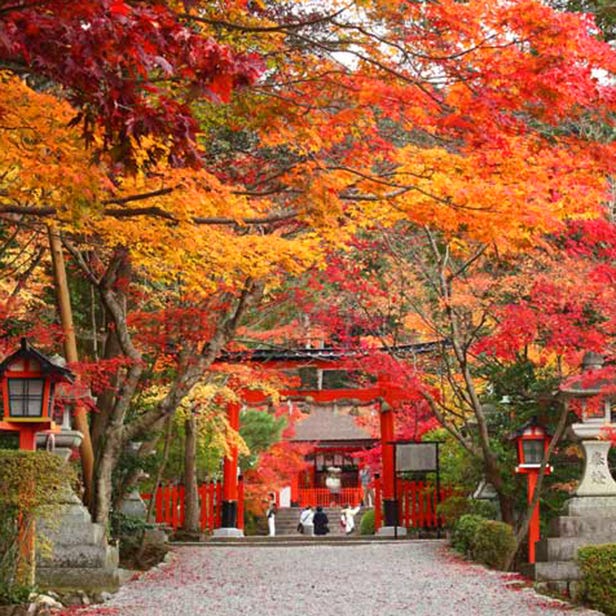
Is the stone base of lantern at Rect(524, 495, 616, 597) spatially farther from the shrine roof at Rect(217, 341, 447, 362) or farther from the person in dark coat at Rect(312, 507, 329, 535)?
the person in dark coat at Rect(312, 507, 329, 535)

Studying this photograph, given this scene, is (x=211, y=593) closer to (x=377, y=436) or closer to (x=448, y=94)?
(x=448, y=94)

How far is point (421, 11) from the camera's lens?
732cm

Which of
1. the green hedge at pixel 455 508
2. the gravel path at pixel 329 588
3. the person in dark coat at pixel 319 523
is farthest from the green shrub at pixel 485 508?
the person in dark coat at pixel 319 523

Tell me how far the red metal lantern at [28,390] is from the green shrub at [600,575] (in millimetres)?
5222

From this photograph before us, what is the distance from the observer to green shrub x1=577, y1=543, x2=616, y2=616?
8.94 metres

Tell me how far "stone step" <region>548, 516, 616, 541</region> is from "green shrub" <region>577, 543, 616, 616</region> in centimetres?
197

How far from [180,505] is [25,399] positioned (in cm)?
1159

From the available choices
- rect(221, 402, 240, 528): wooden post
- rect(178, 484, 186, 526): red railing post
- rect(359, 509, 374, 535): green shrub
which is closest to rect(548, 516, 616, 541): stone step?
rect(178, 484, 186, 526): red railing post

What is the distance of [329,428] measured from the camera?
39.6 m

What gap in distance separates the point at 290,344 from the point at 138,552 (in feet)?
28.6

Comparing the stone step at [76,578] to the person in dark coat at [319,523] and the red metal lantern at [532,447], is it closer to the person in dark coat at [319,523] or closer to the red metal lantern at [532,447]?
the red metal lantern at [532,447]

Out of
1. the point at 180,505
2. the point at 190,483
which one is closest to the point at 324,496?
the point at 180,505

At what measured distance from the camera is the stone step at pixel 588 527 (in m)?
11.1

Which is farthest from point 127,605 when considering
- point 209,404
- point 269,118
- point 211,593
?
point 209,404
